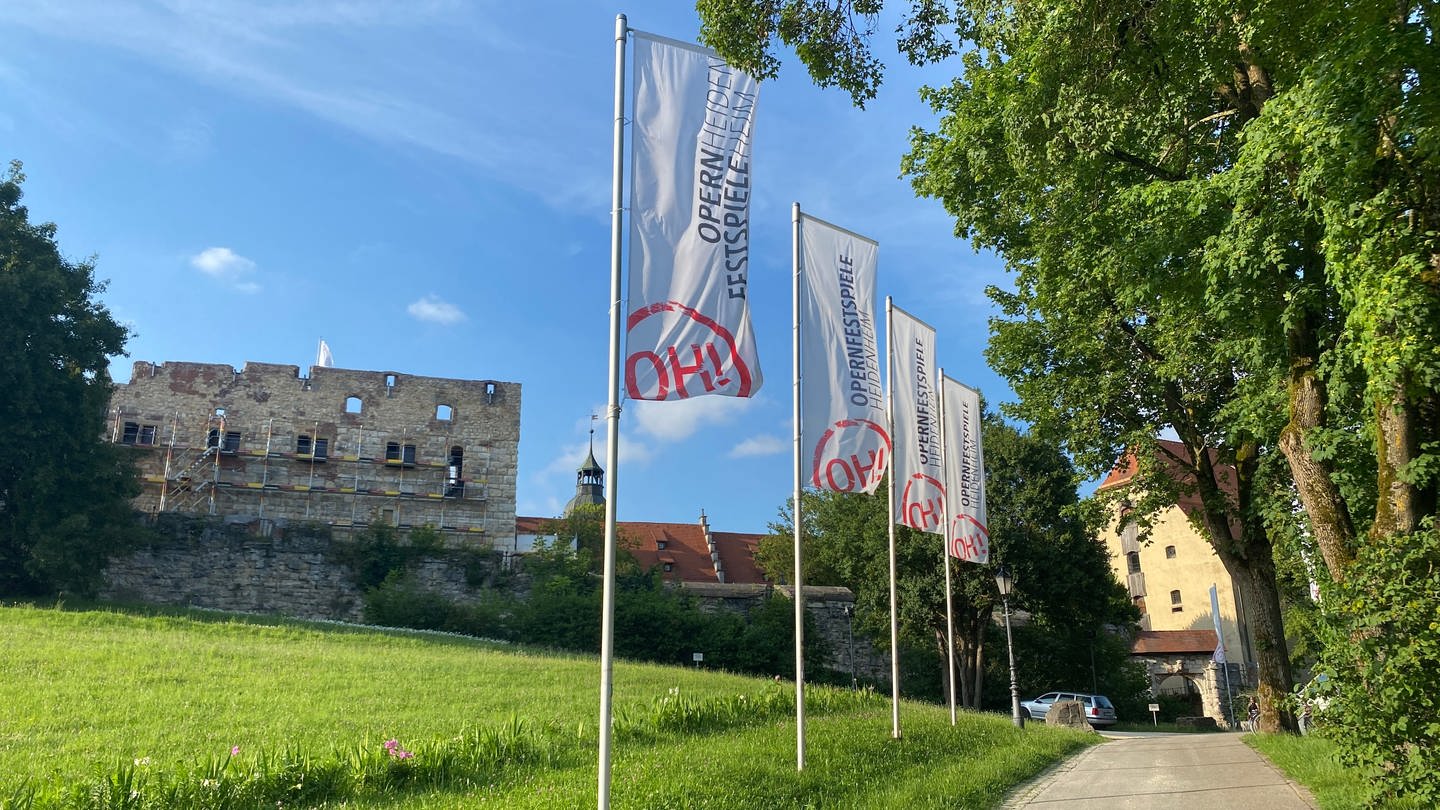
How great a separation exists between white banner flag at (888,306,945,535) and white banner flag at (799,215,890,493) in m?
1.54

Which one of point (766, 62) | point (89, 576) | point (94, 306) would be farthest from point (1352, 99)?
point (94, 306)

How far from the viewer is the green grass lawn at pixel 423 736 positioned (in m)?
8.02

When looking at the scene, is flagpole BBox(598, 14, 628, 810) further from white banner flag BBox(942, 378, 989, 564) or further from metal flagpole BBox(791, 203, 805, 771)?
white banner flag BBox(942, 378, 989, 564)

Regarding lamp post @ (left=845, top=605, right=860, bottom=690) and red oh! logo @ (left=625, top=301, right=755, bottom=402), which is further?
lamp post @ (left=845, top=605, right=860, bottom=690)

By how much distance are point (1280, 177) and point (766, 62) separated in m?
5.48

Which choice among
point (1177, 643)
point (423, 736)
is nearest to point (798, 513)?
point (423, 736)

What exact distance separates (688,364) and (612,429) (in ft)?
3.50

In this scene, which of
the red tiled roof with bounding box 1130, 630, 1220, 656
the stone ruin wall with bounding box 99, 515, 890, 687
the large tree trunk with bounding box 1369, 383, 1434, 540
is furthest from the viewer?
the red tiled roof with bounding box 1130, 630, 1220, 656

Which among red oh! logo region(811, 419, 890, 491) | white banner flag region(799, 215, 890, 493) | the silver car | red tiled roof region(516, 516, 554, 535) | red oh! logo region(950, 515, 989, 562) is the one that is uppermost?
red tiled roof region(516, 516, 554, 535)

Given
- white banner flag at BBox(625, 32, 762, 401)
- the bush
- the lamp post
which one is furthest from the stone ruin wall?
the bush

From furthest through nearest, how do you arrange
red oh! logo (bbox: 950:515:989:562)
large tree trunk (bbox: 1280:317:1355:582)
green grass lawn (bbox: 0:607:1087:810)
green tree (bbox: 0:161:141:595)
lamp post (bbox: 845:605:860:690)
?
lamp post (bbox: 845:605:860:690), green tree (bbox: 0:161:141:595), red oh! logo (bbox: 950:515:989:562), large tree trunk (bbox: 1280:317:1355:582), green grass lawn (bbox: 0:607:1087:810)

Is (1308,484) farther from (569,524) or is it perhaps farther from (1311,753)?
(569,524)

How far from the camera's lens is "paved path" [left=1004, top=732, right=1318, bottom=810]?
9.44 metres

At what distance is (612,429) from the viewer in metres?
7.53
